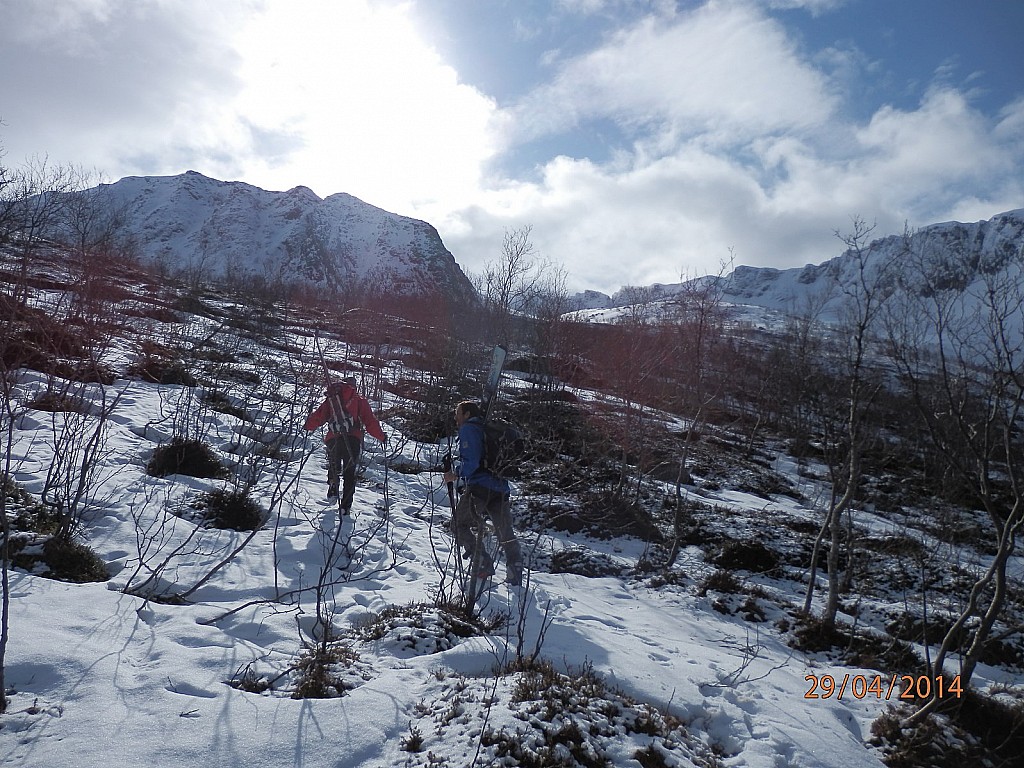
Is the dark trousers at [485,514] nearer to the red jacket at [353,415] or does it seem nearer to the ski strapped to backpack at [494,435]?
the ski strapped to backpack at [494,435]

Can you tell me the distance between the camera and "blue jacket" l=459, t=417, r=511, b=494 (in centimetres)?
508

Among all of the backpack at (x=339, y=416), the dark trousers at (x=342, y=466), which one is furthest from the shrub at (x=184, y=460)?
the backpack at (x=339, y=416)

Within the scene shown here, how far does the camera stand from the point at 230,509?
552 centimetres

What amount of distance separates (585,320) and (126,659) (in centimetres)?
2094

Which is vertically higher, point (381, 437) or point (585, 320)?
point (585, 320)

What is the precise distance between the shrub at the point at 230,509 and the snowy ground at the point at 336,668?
188 mm

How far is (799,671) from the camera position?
482 centimetres

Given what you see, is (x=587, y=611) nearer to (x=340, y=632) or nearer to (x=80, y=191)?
(x=340, y=632)

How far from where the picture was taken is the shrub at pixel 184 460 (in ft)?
20.5

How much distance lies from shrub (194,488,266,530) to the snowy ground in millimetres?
188

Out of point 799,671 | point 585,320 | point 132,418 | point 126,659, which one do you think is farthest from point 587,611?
point 585,320

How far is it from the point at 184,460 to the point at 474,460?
3.86 metres

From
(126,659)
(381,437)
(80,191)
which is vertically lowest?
(126,659)

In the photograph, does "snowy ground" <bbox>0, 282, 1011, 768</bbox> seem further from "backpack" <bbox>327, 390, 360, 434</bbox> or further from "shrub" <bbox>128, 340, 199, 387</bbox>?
"shrub" <bbox>128, 340, 199, 387</bbox>
